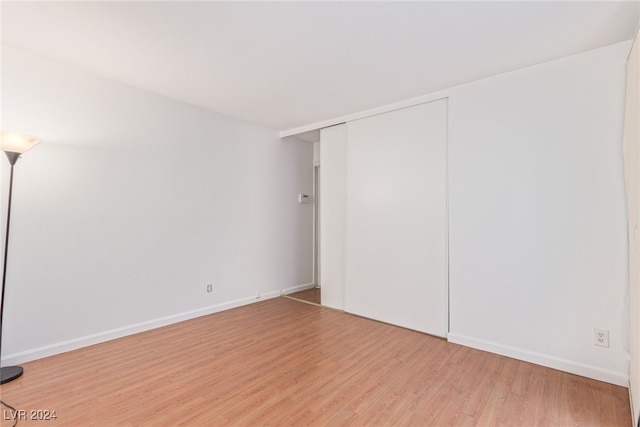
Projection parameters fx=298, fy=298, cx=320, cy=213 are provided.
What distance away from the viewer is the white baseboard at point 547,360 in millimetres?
2299

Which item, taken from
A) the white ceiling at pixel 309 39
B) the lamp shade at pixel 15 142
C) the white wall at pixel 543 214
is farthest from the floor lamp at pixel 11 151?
the white wall at pixel 543 214

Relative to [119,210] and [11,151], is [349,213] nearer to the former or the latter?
[119,210]

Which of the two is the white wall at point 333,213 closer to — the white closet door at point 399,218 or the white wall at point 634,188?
the white closet door at point 399,218

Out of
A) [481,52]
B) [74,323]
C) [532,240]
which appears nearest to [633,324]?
[532,240]

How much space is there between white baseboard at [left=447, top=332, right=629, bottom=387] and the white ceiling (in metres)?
2.59

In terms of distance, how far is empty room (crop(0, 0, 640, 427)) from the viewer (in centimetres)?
205

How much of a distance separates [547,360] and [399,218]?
73.5 inches

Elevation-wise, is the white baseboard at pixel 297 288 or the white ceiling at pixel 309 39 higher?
the white ceiling at pixel 309 39

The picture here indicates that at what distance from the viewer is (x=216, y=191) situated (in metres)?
4.07

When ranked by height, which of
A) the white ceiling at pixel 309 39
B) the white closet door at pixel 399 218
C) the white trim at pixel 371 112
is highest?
the white ceiling at pixel 309 39

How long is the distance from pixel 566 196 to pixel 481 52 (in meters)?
1.41

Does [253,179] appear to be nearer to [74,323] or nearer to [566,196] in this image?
[74,323]

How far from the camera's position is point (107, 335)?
3055 mm

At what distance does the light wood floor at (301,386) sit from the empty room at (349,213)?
2 centimetres
